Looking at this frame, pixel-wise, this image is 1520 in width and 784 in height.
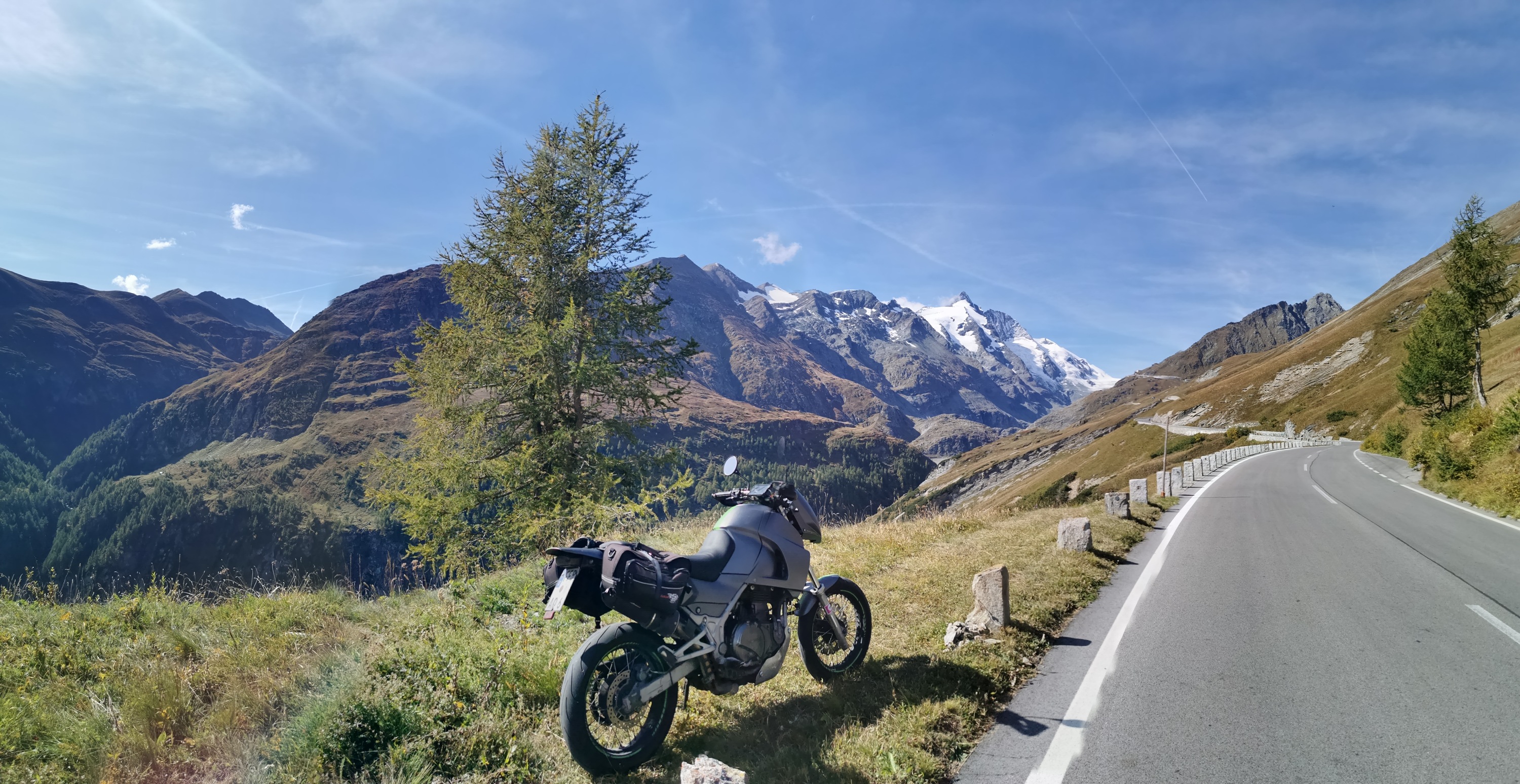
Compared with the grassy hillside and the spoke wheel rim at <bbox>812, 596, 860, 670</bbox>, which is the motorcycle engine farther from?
the grassy hillside

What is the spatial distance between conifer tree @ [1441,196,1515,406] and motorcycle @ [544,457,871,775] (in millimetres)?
43174

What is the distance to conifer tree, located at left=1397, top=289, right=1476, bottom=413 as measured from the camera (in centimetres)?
3278

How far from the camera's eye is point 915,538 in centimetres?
1109

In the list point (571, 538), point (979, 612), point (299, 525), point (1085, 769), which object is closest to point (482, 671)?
point (1085, 769)

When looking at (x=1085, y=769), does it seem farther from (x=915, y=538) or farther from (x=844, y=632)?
(x=915, y=538)

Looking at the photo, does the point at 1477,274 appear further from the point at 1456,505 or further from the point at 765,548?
the point at 765,548

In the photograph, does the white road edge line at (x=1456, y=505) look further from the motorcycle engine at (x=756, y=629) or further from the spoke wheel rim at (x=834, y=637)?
the motorcycle engine at (x=756, y=629)

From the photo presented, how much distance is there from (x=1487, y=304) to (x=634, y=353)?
43.7m

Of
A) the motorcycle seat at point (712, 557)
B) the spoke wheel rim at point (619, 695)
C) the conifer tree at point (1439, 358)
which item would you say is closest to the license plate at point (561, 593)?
the spoke wheel rim at point (619, 695)

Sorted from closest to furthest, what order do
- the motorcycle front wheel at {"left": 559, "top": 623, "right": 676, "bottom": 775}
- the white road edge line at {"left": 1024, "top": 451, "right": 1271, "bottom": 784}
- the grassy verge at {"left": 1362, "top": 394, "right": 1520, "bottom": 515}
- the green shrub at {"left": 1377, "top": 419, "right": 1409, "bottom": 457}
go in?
1. the motorcycle front wheel at {"left": 559, "top": 623, "right": 676, "bottom": 775}
2. the white road edge line at {"left": 1024, "top": 451, "right": 1271, "bottom": 784}
3. the grassy verge at {"left": 1362, "top": 394, "right": 1520, "bottom": 515}
4. the green shrub at {"left": 1377, "top": 419, "right": 1409, "bottom": 457}

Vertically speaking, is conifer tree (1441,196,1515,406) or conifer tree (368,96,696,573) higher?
conifer tree (1441,196,1515,406)

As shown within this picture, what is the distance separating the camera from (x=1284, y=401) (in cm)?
8912

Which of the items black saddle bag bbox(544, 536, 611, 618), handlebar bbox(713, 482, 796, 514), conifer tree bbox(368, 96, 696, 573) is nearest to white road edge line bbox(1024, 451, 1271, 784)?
handlebar bbox(713, 482, 796, 514)

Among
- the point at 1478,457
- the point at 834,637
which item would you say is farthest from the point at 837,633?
the point at 1478,457
